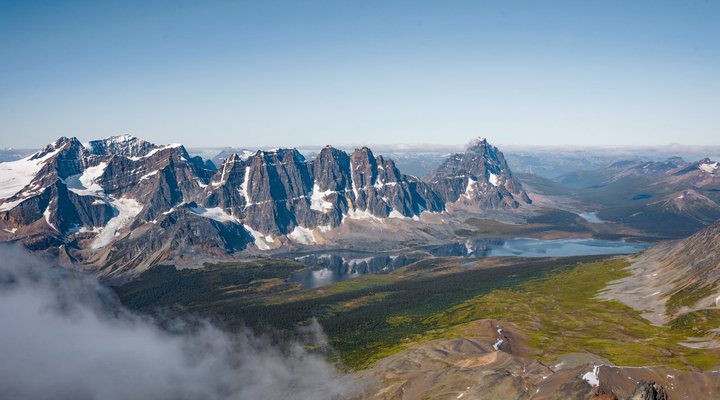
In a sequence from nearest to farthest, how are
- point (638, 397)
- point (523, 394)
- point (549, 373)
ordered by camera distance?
point (638, 397), point (523, 394), point (549, 373)

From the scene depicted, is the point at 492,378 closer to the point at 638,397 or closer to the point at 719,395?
the point at 638,397

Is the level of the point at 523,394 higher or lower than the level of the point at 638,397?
lower

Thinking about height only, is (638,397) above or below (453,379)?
above

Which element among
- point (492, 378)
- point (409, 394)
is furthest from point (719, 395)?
point (409, 394)

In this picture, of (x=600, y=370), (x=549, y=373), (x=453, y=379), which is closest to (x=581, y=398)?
(x=600, y=370)

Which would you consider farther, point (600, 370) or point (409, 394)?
point (409, 394)

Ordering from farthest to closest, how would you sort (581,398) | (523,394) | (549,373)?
(549,373), (523,394), (581,398)

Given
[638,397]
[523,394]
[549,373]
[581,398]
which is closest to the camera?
[638,397]

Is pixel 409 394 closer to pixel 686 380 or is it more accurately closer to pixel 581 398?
pixel 581 398

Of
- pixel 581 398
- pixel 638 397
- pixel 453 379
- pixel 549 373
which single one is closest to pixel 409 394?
pixel 453 379
